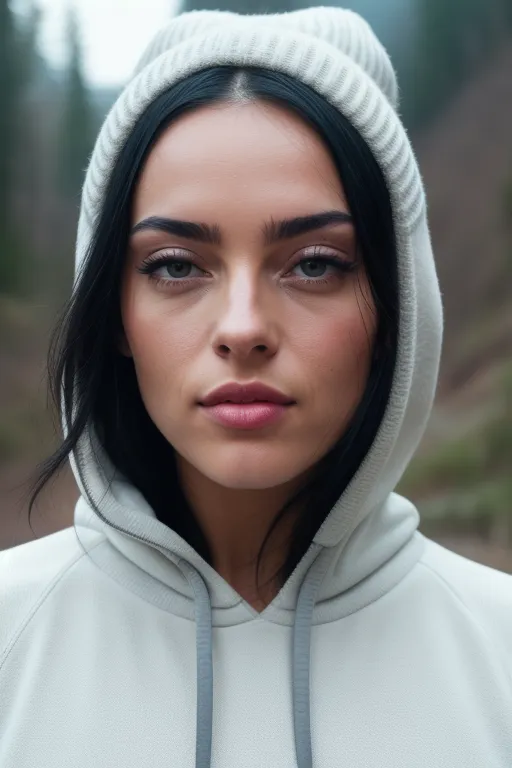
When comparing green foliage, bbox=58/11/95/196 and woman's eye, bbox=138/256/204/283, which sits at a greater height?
green foliage, bbox=58/11/95/196

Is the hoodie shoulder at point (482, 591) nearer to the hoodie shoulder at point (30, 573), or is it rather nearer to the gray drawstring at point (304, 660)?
the gray drawstring at point (304, 660)

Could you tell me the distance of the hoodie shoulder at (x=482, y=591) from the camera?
996 mm

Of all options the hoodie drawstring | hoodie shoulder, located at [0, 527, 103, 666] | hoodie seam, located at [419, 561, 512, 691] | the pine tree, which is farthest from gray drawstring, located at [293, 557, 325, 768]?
the pine tree

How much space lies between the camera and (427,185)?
4.94m


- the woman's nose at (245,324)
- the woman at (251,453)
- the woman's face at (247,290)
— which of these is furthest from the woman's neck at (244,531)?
the woman's nose at (245,324)

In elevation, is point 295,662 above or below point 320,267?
below

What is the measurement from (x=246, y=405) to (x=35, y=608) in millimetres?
324

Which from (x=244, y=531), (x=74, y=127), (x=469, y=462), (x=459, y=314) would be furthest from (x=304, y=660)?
(x=74, y=127)

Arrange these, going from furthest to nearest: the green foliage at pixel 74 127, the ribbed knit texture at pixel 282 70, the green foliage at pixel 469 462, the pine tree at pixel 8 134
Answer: the pine tree at pixel 8 134 → the green foliage at pixel 74 127 → the green foliage at pixel 469 462 → the ribbed knit texture at pixel 282 70

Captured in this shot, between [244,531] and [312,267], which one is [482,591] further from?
[312,267]

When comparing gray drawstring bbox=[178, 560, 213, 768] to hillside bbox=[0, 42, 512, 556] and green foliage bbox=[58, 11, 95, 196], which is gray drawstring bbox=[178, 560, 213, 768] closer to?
hillside bbox=[0, 42, 512, 556]

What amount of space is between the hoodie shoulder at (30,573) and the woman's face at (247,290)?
20 centimetres

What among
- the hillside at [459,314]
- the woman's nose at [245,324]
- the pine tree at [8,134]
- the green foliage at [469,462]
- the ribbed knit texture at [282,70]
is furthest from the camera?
the pine tree at [8,134]

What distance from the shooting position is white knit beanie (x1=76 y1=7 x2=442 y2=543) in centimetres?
95
